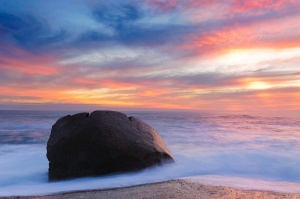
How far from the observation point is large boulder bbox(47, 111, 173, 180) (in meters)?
5.45

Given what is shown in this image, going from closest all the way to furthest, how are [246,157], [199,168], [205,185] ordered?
[205,185]
[199,168]
[246,157]

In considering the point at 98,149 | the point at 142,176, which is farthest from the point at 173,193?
the point at 98,149

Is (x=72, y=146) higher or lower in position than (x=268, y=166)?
higher

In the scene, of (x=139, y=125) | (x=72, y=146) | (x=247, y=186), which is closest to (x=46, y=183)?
(x=72, y=146)

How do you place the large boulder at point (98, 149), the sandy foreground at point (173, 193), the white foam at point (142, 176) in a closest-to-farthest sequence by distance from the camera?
the sandy foreground at point (173, 193) < the white foam at point (142, 176) < the large boulder at point (98, 149)

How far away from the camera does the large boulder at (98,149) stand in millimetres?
5449

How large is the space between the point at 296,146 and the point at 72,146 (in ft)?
25.0

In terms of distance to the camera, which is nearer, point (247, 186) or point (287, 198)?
point (287, 198)

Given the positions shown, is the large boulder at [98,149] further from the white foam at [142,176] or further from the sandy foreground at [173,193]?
the sandy foreground at [173,193]

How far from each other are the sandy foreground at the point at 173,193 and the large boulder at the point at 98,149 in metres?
1.19

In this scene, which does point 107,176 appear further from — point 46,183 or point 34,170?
point 34,170

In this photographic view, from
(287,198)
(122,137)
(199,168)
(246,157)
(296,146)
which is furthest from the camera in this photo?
(296,146)

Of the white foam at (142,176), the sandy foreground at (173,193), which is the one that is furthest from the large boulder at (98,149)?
the sandy foreground at (173,193)

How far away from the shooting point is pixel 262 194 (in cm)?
405
